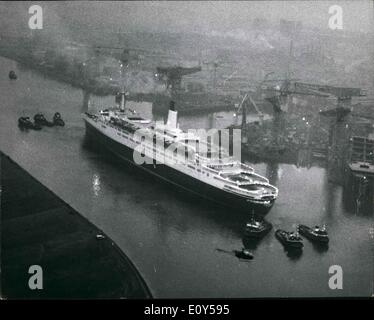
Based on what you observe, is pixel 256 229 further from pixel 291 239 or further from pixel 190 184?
pixel 190 184

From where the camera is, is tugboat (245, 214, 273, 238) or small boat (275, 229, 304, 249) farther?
tugboat (245, 214, 273, 238)

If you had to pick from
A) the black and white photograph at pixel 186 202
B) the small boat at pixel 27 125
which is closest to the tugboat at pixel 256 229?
the black and white photograph at pixel 186 202

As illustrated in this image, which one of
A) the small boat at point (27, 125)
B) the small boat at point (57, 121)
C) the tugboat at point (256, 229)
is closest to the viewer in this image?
the tugboat at point (256, 229)

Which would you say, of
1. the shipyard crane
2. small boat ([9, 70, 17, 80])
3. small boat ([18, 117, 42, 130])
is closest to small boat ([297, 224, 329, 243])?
small boat ([18, 117, 42, 130])

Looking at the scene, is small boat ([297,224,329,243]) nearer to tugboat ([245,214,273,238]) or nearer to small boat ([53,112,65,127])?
tugboat ([245,214,273,238])

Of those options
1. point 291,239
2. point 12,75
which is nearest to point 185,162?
point 291,239

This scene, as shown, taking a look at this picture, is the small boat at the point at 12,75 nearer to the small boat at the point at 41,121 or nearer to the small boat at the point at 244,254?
the small boat at the point at 41,121
